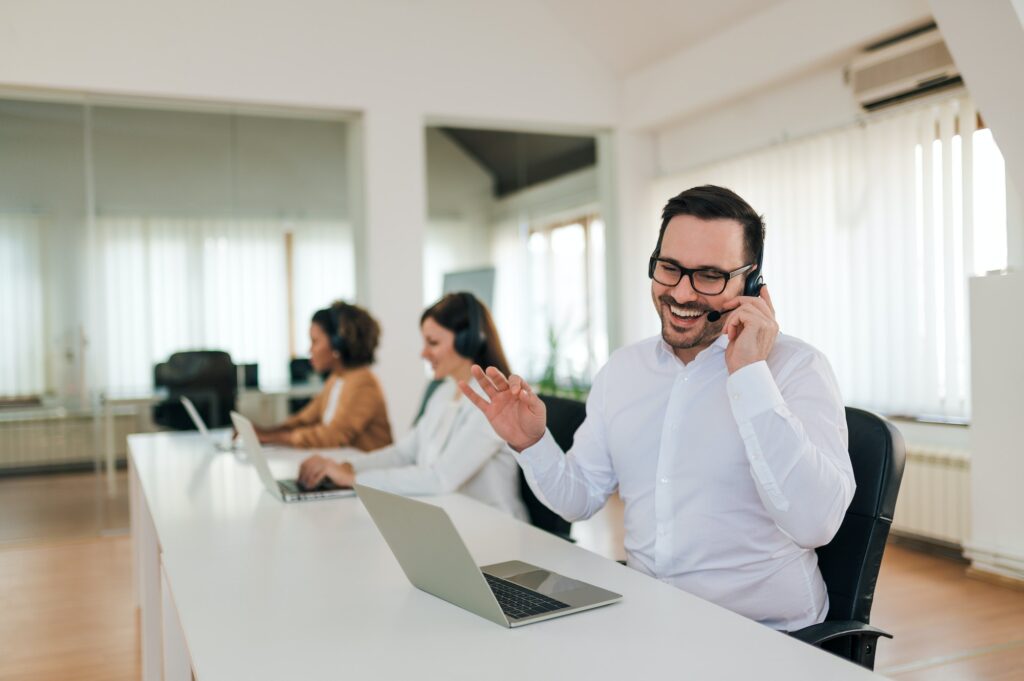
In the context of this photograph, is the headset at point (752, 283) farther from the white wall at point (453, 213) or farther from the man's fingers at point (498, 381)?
the white wall at point (453, 213)

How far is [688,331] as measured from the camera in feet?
5.95

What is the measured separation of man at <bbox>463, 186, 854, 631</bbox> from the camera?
1.59 metres

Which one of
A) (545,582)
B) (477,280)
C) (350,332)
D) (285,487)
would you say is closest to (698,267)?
(545,582)

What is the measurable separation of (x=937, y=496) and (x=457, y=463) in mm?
2989

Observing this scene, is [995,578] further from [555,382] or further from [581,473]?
[555,382]

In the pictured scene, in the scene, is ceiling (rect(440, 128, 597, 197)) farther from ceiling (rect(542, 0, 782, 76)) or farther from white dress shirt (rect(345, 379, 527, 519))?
white dress shirt (rect(345, 379, 527, 519))

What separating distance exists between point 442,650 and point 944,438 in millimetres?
3968

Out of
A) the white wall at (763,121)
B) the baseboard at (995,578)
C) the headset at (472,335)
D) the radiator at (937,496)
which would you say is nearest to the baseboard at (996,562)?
the baseboard at (995,578)

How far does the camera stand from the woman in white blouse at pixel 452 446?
2.48 meters

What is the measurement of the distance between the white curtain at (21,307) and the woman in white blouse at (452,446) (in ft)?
10.6

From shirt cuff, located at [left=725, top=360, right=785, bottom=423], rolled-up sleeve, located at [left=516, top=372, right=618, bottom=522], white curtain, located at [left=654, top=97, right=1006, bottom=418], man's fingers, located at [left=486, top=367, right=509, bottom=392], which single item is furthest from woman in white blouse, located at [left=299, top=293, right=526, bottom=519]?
white curtain, located at [left=654, top=97, right=1006, bottom=418]

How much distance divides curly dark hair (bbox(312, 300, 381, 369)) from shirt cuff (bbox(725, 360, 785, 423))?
101 inches

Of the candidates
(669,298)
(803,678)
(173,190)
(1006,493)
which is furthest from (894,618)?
(173,190)

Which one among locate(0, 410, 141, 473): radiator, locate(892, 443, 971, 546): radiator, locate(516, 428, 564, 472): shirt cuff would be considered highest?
locate(516, 428, 564, 472): shirt cuff
